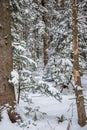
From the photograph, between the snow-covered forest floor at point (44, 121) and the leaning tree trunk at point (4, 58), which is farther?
the leaning tree trunk at point (4, 58)

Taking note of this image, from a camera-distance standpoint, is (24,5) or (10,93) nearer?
(10,93)

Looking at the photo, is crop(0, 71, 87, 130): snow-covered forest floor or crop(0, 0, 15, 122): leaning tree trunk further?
crop(0, 0, 15, 122): leaning tree trunk

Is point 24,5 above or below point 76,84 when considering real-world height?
above

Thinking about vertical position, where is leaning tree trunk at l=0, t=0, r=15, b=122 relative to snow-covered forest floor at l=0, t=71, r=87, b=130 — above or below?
above

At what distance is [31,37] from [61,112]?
85.6 feet

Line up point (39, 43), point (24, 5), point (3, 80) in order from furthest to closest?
point (39, 43) < point (24, 5) < point (3, 80)

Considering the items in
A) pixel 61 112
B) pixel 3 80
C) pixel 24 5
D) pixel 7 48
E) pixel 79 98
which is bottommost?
pixel 61 112

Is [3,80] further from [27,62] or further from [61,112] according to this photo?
[61,112]

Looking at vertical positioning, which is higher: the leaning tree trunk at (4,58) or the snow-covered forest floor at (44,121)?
the leaning tree trunk at (4,58)

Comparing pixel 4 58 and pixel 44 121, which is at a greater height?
pixel 4 58

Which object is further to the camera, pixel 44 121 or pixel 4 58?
pixel 44 121

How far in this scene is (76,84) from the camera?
854cm

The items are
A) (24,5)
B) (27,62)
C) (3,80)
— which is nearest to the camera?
(3,80)

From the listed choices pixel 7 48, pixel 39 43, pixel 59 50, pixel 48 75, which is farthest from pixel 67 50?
pixel 39 43
